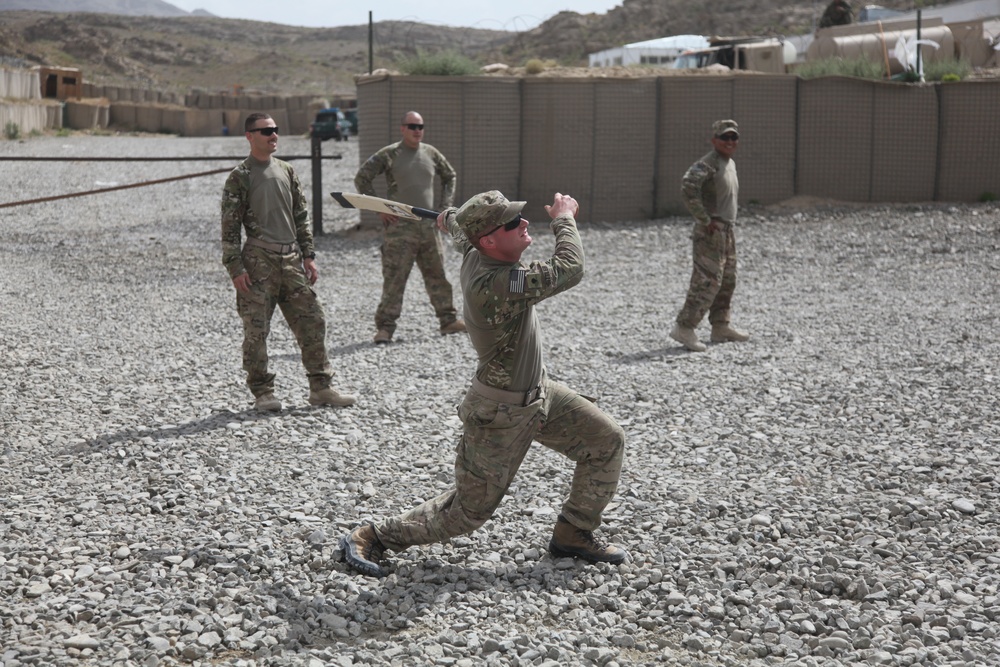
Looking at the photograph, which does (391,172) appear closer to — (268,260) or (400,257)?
(400,257)

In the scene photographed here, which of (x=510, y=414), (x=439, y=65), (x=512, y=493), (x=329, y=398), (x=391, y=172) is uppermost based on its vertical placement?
(x=439, y=65)

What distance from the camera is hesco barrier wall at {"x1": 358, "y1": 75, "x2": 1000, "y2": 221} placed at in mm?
16094

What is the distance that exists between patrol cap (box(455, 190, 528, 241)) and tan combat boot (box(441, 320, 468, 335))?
5.75 meters

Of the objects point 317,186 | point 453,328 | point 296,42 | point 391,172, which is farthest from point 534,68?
point 296,42

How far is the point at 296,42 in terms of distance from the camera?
363ft

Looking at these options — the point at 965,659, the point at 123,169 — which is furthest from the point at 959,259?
the point at 123,169

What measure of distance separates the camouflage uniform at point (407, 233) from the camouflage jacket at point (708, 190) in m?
2.09

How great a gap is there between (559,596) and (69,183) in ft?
66.1

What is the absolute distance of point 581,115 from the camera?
16.5 m

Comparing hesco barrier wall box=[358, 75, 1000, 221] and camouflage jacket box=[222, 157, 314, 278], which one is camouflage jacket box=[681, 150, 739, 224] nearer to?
camouflage jacket box=[222, 157, 314, 278]

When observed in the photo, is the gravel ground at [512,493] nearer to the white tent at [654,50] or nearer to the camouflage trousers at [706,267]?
the camouflage trousers at [706,267]

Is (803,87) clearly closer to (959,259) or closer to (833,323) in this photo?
(959,259)

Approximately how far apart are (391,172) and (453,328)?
1.52 meters

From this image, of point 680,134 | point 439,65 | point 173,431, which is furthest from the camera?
point 680,134
